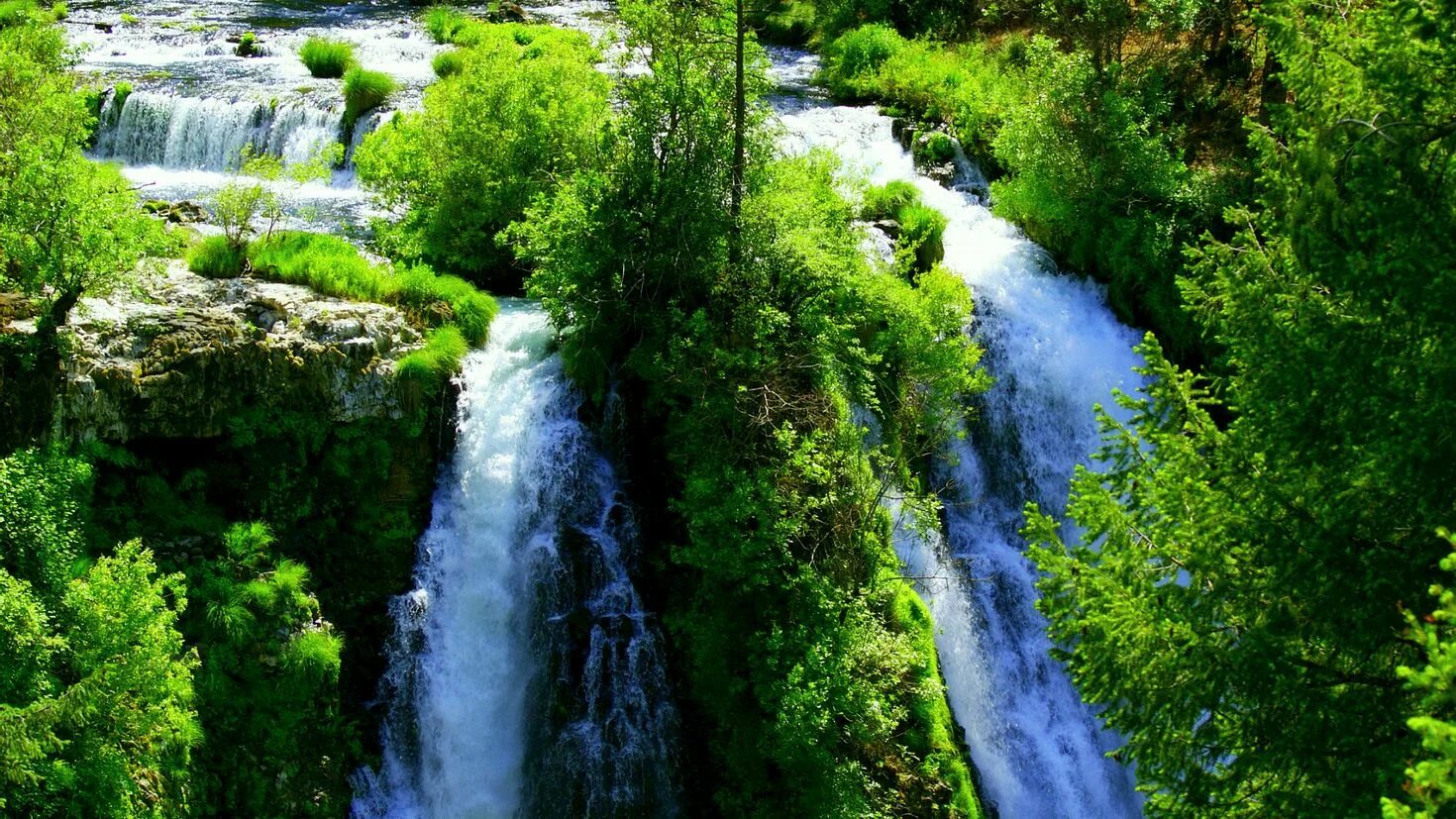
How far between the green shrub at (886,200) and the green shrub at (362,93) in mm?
12420

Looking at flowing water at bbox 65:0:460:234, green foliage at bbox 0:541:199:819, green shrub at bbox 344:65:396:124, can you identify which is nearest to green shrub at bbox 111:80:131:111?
flowing water at bbox 65:0:460:234

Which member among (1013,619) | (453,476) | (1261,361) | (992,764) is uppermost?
(1261,361)

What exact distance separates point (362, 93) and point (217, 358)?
43.3 ft

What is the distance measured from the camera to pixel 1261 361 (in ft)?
27.2

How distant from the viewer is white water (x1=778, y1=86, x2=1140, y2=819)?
15.6m

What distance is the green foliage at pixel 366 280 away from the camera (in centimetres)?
1593

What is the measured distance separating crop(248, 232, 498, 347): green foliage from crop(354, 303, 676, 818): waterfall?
1.39 m

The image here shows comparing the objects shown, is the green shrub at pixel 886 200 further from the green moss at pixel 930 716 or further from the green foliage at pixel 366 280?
the green moss at pixel 930 716

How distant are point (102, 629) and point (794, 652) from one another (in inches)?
311

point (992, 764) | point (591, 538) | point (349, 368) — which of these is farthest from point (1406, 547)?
point (349, 368)

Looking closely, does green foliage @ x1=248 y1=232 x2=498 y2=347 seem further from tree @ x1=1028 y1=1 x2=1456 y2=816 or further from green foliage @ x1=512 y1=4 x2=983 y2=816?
tree @ x1=1028 y1=1 x2=1456 y2=816

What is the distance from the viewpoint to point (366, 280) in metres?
16.2

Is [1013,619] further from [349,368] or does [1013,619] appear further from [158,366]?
[158,366]

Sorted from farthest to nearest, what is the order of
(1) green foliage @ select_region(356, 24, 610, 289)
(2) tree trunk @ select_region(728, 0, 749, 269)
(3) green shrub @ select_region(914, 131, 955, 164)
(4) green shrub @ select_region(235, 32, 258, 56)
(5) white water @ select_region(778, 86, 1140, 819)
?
(4) green shrub @ select_region(235, 32, 258, 56)
(3) green shrub @ select_region(914, 131, 955, 164)
(1) green foliage @ select_region(356, 24, 610, 289)
(5) white water @ select_region(778, 86, 1140, 819)
(2) tree trunk @ select_region(728, 0, 749, 269)
